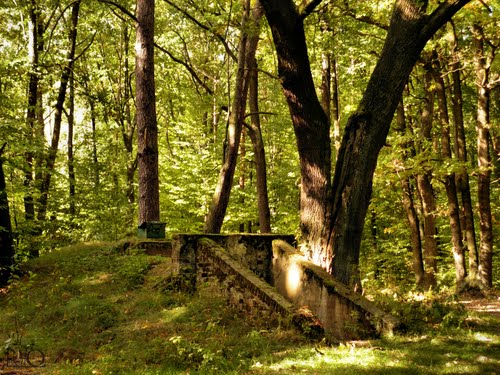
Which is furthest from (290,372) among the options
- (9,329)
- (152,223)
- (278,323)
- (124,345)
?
(152,223)

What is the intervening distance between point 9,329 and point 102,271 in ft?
8.99

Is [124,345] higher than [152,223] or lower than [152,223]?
lower

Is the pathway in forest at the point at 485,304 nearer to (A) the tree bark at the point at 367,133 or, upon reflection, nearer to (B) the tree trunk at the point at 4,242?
(A) the tree bark at the point at 367,133

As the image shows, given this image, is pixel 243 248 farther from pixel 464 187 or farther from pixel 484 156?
pixel 464 187

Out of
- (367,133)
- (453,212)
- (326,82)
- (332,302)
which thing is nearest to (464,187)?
(453,212)

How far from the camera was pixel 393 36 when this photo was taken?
777 centimetres

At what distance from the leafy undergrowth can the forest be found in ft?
0.19

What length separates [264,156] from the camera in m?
16.8

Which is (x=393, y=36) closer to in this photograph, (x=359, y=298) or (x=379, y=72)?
(x=379, y=72)

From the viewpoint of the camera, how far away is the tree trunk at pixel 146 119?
43.0ft

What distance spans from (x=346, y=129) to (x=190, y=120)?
15.9 metres

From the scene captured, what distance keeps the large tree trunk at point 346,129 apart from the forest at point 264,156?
0.02 metres

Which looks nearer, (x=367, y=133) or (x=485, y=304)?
(x=367, y=133)

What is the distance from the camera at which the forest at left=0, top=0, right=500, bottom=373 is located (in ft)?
26.2
